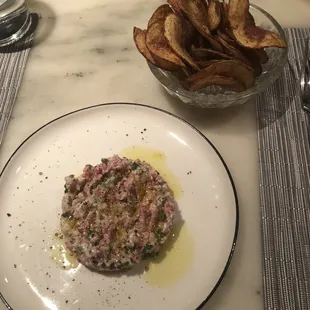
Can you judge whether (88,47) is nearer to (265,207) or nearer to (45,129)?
(45,129)

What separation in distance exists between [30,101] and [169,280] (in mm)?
604

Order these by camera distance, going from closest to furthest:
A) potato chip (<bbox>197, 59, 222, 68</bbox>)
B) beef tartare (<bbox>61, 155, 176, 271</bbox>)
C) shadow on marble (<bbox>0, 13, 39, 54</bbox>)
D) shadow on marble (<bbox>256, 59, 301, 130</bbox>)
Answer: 1. beef tartare (<bbox>61, 155, 176, 271</bbox>)
2. potato chip (<bbox>197, 59, 222, 68</bbox>)
3. shadow on marble (<bbox>256, 59, 301, 130</bbox>)
4. shadow on marble (<bbox>0, 13, 39, 54</bbox>)

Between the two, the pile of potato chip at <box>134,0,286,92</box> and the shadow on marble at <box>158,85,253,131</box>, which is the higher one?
the pile of potato chip at <box>134,0,286,92</box>

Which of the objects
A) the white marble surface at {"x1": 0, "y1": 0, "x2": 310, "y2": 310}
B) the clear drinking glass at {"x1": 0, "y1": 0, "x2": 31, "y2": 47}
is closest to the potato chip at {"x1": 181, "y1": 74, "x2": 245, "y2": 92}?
the white marble surface at {"x1": 0, "y1": 0, "x2": 310, "y2": 310}

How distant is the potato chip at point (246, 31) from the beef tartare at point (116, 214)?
1.08 feet

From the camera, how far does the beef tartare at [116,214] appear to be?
0.72 metres

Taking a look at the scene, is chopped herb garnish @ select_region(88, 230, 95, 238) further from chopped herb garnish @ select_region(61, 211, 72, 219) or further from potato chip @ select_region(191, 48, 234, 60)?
potato chip @ select_region(191, 48, 234, 60)

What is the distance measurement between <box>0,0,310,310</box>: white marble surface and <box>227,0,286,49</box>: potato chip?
203 millimetres

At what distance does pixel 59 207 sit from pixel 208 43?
477 millimetres

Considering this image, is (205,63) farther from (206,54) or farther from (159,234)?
(159,234)

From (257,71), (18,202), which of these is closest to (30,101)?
(18,202)

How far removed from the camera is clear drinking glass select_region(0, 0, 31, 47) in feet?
3.85

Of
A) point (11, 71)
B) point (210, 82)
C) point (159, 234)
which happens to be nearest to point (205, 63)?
point (210, 82)

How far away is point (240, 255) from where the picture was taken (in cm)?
79
